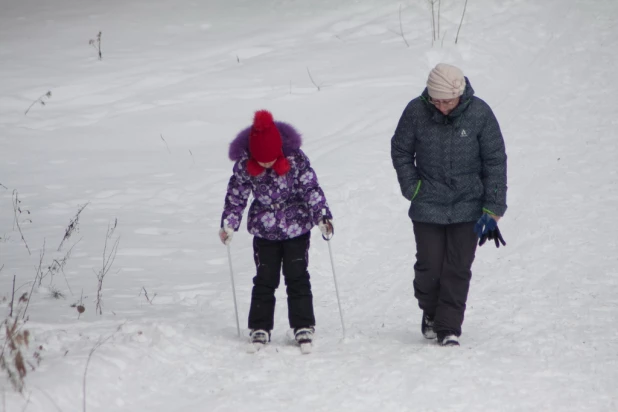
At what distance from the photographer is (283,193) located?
597 cm

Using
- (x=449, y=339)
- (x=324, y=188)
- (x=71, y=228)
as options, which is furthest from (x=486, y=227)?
(x=71, y=228)

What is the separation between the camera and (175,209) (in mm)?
9703

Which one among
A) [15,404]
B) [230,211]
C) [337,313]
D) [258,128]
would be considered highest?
[258,128]

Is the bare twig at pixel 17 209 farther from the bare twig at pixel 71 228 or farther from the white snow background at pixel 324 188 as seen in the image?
the bare twig at pixel 71 228

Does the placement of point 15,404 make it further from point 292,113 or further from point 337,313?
point 292,113

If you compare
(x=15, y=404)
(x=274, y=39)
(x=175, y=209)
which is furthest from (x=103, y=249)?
(x=274, y=39)

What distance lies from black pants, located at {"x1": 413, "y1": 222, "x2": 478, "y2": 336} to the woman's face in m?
0.75

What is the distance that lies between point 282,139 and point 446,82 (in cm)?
107

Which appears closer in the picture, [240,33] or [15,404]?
[15,404]

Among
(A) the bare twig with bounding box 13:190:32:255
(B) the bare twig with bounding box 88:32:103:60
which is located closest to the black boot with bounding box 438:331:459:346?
(A) the bare twig with bounding box 13:190:32:255

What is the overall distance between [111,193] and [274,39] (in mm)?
5922

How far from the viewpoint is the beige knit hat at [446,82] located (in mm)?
5703

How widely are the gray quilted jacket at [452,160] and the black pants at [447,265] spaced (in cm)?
12

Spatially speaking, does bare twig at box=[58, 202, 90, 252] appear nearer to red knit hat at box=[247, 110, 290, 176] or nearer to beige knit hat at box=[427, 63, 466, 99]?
red knit hat at box=[247, 110, 290, 176]
